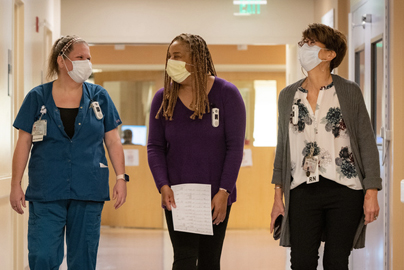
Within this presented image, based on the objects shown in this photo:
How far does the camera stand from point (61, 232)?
239cm

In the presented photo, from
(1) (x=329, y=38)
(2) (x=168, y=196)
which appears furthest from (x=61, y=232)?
(1) (x=329, y=38)

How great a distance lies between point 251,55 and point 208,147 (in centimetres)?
487

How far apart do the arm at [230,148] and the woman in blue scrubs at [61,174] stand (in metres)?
0.63

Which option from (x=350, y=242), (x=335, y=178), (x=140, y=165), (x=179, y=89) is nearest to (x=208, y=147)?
(x=179, y=89)

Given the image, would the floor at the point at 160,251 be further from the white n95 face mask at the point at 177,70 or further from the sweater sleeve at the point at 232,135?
the white n95 face mask at the point at 177,70

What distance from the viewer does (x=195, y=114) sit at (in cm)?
211

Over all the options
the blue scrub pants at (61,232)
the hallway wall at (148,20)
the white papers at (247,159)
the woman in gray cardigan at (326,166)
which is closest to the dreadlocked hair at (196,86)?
the woman in gray cardigan at (326,166)

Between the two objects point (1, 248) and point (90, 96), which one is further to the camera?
point (1, 248)

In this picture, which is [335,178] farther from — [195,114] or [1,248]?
[1,248]

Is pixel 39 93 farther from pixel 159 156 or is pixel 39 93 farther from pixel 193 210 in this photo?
pixel 193 210

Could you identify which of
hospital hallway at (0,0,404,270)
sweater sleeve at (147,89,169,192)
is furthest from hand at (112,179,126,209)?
sweater sleeve at (147,89,169,192)

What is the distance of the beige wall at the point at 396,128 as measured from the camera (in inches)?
128

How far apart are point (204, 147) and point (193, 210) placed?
0.26 m

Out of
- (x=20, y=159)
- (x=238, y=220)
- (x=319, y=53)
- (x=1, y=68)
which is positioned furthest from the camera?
(x=238, y=220)
